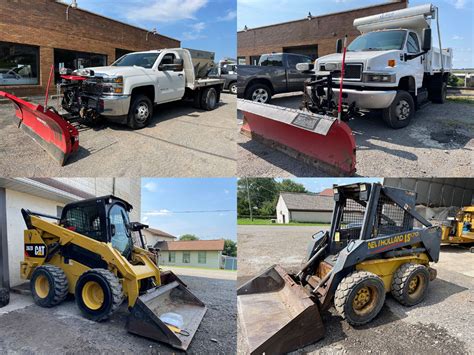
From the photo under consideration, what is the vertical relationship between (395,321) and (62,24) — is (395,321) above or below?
below

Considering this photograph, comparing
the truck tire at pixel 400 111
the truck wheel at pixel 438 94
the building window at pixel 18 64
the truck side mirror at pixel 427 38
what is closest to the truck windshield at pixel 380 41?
the truck side mirror at pixel 427 38

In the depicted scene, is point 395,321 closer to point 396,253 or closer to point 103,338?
point 396,253

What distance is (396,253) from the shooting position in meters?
5.02

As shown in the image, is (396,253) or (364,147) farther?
(364,147)

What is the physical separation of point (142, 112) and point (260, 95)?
13.7 ft

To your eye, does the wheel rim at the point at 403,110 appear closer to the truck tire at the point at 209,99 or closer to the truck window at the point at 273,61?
→ the truck window at the point at 273,61

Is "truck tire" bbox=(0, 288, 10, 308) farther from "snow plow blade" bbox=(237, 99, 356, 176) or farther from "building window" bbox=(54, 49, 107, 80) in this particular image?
"building window" bbox=(54, 49, 107, 80)

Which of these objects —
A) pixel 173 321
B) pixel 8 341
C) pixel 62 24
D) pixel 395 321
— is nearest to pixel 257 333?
pixel 173 321

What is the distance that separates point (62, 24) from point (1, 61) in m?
3.25

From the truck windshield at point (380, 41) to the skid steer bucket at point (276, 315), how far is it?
6290 millimetres

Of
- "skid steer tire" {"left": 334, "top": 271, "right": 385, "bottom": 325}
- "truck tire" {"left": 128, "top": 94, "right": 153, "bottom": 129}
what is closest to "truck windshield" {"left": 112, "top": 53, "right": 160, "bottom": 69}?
"truck tire" {"left": 128, "top": 94, "right": 153, "bottom": 129}

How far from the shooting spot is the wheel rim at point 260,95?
10.7m

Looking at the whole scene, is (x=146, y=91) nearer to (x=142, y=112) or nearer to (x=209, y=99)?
(x=142, y=112)

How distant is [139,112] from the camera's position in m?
8.02
